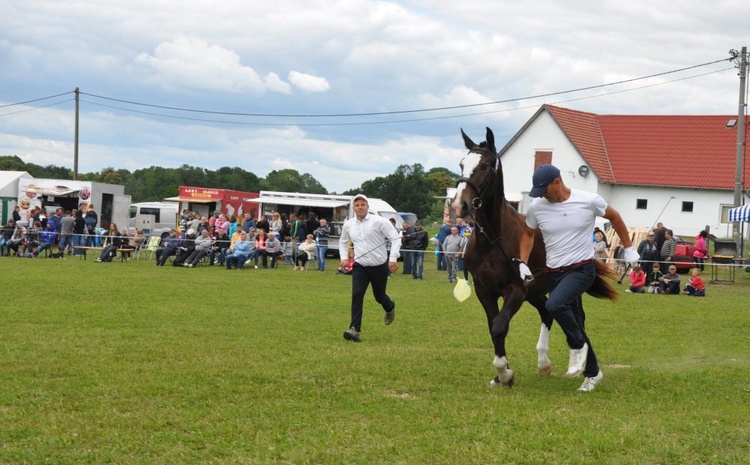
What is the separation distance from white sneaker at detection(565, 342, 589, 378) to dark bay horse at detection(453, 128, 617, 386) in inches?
17.7

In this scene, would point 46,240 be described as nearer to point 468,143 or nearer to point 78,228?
point 78,228

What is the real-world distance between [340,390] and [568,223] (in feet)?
8.32

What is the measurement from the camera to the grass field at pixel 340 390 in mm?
5668

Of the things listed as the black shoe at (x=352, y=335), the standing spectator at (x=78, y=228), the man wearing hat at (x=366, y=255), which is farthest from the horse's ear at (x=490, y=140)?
the standing spectator at (x=78, y=228)

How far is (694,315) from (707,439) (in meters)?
11.3

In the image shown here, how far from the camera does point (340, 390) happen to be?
7.65 meters

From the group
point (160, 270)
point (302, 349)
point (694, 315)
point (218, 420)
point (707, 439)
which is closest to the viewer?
point (707, 439)

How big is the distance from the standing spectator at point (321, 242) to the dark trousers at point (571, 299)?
2073 centimetres

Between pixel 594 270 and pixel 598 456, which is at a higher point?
pixel 594 270

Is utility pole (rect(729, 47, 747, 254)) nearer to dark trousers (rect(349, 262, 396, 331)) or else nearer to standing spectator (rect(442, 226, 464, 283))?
standing spectator (rect(442, 226, 464, 283))

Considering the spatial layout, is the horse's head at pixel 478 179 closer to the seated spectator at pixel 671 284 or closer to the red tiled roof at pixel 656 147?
the seated spectator at pixel 671 284

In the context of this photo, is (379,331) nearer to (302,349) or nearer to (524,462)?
(302,349)

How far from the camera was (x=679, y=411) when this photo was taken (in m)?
7.05

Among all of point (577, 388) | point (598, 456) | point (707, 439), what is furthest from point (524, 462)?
point (577, 388)
